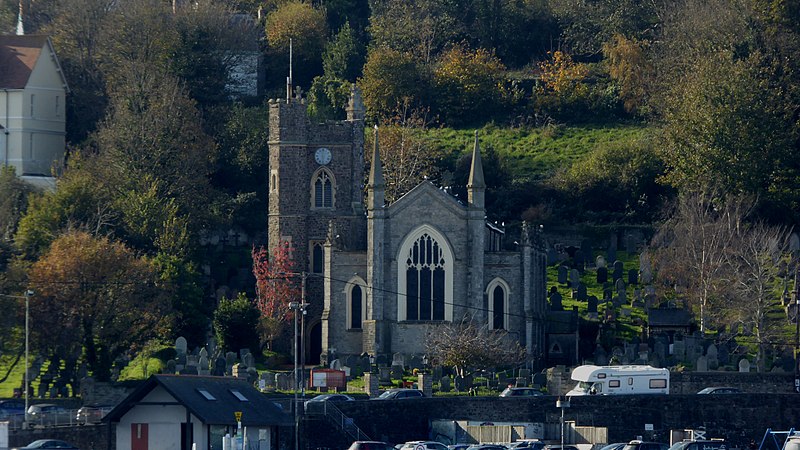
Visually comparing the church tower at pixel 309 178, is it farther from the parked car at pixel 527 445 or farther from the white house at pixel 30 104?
the parked car at pixel 527 445

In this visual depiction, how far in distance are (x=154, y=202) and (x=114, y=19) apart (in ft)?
64.9

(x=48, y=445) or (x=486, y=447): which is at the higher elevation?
(x=48, y=445)

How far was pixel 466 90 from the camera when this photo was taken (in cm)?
13962

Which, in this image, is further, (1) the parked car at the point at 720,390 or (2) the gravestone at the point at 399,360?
(2) the gravestone at the point at 399,360

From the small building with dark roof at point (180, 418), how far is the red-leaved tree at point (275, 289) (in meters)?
23.7

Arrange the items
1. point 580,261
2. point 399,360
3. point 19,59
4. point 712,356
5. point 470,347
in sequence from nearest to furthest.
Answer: point 470,347 → point 399,360 → point 712,356 → point 580,261 → point 19,59

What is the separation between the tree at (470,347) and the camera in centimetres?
10050

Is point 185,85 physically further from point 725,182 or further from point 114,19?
point 725,182

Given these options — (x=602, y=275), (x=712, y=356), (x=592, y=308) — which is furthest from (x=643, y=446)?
(x=602, y=275)

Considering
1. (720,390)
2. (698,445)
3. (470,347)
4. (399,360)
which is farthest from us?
(399,360)

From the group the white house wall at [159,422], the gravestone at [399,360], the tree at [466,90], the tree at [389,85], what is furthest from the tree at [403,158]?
the white house wall at [159,422]

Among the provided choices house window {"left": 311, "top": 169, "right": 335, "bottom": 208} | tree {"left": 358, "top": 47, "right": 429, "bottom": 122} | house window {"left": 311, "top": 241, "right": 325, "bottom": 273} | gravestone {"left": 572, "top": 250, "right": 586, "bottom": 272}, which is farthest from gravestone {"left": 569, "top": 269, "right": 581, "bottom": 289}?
tree {"left": 358, "top": 47, "right": 429, "bottom": 122}

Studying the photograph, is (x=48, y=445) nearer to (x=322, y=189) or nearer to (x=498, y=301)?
(x=498, y=301)

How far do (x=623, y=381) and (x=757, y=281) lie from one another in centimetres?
1689
